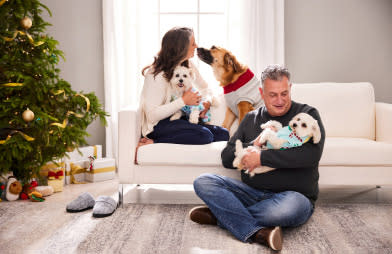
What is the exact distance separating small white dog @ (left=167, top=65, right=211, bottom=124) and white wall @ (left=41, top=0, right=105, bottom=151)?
155cm

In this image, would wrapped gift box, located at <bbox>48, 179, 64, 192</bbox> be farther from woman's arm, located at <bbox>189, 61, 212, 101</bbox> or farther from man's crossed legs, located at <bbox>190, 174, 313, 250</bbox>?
man's crossed legs, located at <bbox>190, 174, 313, 250</bbox>

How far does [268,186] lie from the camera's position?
203cm

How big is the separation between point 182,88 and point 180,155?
1.42 feet

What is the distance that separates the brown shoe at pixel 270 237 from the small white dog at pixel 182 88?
3.12ft

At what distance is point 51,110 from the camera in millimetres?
2840

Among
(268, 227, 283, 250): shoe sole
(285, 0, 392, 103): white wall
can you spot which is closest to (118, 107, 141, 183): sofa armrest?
(268, 227, 283, 250): shoe sole

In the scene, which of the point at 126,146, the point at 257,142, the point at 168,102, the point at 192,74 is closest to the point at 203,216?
the point at 257,142

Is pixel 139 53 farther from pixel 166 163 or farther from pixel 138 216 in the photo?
pixel 138 216

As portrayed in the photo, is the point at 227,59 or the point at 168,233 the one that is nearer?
the point at 168,233

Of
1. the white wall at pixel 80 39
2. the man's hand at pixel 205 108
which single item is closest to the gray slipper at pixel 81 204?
the man's hand at pixel 205 108

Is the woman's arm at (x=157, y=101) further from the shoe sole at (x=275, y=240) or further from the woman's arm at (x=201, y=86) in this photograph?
the shoe sole at (x=275, y=240)

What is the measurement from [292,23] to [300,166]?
7.42 ft

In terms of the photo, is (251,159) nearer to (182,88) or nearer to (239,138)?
(239,138)

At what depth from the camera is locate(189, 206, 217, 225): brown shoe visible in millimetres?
2098
